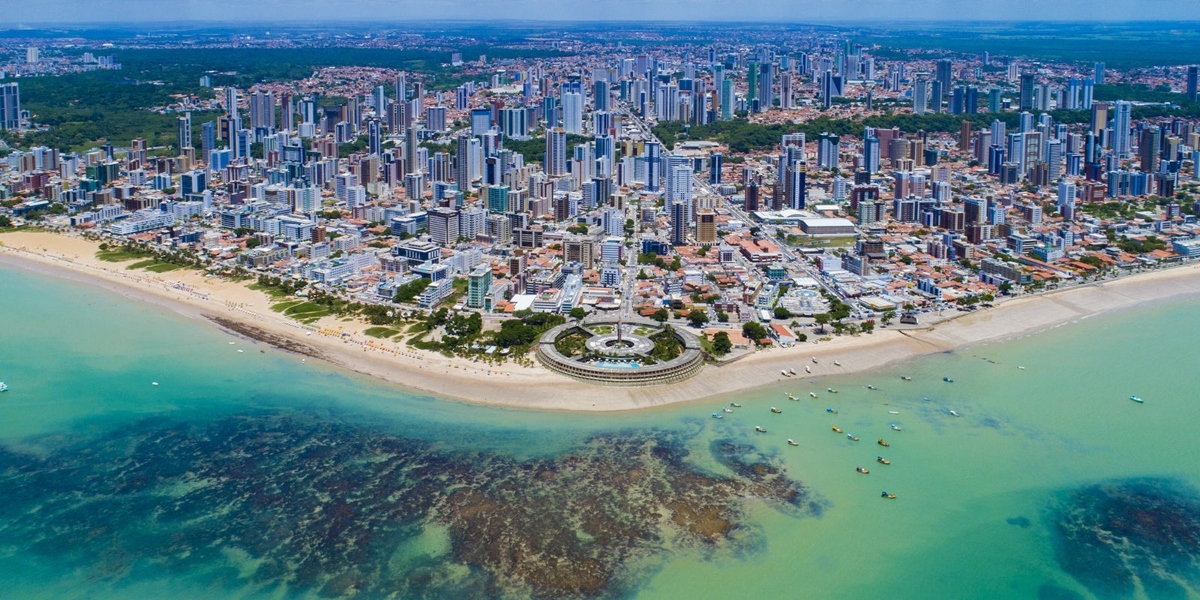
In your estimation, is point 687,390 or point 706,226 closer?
point 687,390

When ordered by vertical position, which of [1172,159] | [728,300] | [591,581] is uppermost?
[1172,159]

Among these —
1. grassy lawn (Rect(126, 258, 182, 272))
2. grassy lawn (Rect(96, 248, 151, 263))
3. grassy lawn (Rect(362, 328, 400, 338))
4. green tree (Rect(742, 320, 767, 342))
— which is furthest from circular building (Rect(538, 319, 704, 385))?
grassy lawn (Rect(96, 248, 151, 263))

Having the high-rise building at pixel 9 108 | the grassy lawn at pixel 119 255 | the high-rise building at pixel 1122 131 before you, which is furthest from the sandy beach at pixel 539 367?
the high-rise building at pixel 9 108

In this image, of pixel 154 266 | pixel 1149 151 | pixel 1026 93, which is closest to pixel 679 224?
pixel 154 266

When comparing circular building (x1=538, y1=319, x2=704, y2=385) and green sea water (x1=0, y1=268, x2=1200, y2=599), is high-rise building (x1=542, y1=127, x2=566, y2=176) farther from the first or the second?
green sea water (x1=0, y1=268, x2=1200, y2=599)

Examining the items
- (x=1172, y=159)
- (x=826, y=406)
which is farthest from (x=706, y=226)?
(x=1172, y=159)

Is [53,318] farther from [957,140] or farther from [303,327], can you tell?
[957,140]

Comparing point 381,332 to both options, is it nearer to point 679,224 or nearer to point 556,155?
point 679,224
